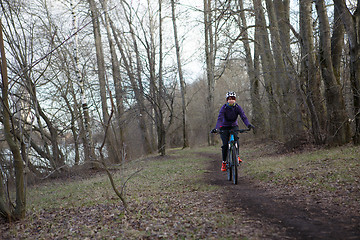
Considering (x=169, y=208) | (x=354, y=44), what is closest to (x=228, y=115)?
(x=169, y=208)

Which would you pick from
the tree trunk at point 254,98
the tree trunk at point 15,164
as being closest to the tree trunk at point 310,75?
the tree trunk at point 254,98

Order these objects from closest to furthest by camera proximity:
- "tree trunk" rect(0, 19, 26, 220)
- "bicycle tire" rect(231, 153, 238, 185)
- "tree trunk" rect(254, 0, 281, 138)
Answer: "tree trunk" rect(0, 19, 26, 220)
"bicycle tire" rect(231, 153, 238, 185)
"tree trunk" rect(254, 0, 281, 138)

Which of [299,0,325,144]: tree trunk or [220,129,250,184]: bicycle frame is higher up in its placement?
[299,0,325,144]: tree trunk

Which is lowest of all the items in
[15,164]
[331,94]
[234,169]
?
[234,169]

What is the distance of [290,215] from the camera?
5160 millimetres

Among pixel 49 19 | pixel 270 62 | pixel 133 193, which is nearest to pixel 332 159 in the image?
pixel 133 193

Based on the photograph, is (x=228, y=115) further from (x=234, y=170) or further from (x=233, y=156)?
(x=234, y=170)

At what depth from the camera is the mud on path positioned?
426 cm

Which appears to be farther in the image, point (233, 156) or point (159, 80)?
point (159, 80)

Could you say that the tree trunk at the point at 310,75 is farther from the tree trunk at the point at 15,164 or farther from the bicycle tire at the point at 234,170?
the tree trunk at the point at 15,164

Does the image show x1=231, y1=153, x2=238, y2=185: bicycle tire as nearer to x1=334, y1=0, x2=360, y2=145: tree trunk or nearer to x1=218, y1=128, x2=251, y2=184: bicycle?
x1=218, y1=128, x2=251, y2=184: bicycle

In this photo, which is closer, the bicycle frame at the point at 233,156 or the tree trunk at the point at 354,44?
the bicycle frame at the point at 233,156

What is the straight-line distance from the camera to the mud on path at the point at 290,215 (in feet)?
14.0

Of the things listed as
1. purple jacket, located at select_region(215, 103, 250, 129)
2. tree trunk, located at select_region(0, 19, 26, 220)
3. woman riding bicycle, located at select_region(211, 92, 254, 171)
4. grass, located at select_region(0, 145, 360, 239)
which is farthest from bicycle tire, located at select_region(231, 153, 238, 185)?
tree trunk, located at select_region(0, 19, 26, 220)
